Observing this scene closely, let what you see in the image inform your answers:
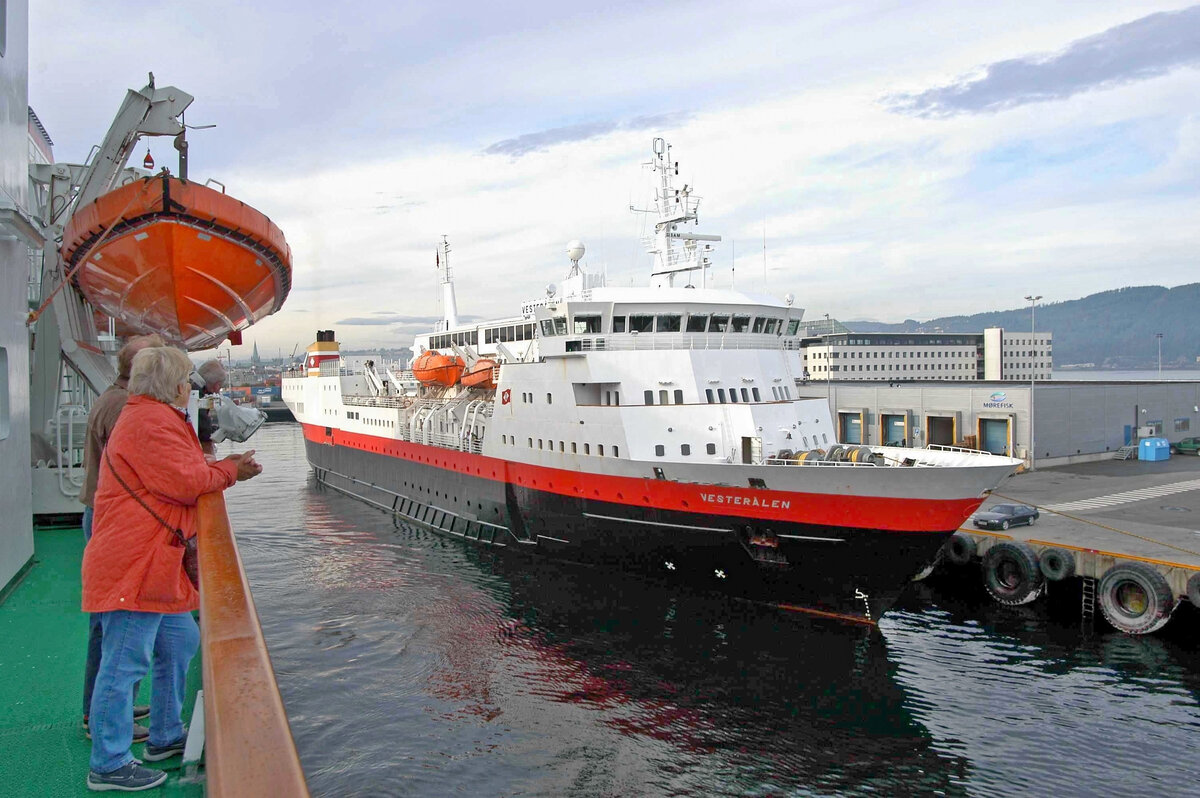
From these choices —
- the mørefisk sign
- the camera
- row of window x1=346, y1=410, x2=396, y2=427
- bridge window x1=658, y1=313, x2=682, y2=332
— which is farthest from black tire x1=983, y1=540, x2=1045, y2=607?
row of window x1=346, y1=410, x2=396, y2=427

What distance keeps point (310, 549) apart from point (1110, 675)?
737 inches

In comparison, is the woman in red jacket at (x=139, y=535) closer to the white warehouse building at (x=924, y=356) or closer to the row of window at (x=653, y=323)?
the row of window at (x=653, y=323)

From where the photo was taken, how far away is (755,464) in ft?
46.3

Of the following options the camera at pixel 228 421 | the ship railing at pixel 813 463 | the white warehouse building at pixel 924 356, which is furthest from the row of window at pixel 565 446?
the white warehouse building at pixel 924 356

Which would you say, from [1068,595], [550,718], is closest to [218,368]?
[550,718]

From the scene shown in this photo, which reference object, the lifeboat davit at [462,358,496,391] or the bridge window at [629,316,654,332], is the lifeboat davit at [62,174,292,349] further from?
the lifeboat davit at [462,358,496,391]

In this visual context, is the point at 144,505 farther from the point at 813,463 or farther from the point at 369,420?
the point at 369,420

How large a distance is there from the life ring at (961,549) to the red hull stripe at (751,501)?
528 centimetres

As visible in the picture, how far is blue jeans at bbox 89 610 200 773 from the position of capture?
3.02 meters

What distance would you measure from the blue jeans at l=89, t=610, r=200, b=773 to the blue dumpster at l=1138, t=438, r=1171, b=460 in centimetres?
3669

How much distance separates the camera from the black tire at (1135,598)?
46.6ft

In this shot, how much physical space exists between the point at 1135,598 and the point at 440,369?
1827cm

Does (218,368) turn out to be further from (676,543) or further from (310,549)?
(310,549)

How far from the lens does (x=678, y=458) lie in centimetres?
1538
